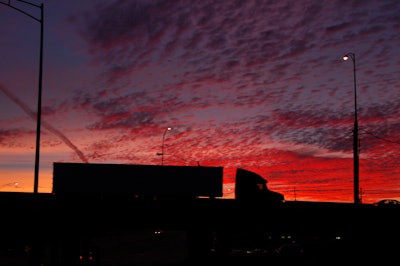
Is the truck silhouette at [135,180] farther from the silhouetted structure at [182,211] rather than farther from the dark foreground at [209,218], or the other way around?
the dark foreground at [209,218]

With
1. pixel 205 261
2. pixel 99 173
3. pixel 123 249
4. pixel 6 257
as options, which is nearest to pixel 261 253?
pixel 205 261

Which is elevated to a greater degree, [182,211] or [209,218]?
[182,211]

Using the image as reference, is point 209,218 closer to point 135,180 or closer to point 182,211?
point 182,211

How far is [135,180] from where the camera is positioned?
4447 cm

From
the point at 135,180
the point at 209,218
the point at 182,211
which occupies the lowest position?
the point at 209,218

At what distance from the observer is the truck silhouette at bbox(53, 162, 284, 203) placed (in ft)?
143

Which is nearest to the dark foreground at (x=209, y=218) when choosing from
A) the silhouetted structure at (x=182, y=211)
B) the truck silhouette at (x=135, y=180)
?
the silhouetted structure at (x=182, y=211)

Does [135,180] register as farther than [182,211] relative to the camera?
Yes

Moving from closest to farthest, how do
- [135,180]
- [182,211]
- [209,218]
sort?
1. [209,218]
2. [182,211]
3. [135,180]

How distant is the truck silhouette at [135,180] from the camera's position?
143ft

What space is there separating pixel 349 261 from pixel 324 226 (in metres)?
5.52

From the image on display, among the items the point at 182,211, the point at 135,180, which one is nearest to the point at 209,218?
the point at 182,211

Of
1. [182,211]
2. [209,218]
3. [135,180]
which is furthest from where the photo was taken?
[135,180]

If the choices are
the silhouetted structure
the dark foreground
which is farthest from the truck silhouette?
the dark foreground
